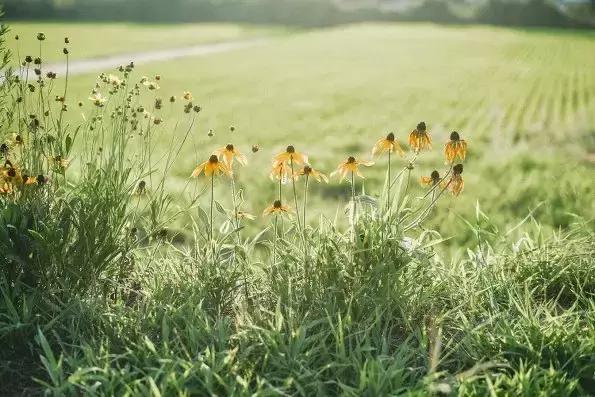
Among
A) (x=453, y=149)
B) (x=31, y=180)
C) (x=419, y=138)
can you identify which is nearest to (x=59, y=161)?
(x=31, y=180)

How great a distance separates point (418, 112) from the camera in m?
13.5

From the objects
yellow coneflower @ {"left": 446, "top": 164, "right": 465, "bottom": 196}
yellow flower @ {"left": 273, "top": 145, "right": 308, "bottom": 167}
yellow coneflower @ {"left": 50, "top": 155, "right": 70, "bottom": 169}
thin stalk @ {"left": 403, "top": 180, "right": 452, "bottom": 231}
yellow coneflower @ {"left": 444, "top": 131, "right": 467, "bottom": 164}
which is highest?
yellow coneflower @ {"left": 444, "top": 131, "right": 467, "bottom": 164}

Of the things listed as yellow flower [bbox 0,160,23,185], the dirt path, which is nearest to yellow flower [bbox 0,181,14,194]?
yellow flower [bbox 0,160,23,185]

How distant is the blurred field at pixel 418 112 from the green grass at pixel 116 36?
1891 millimetres

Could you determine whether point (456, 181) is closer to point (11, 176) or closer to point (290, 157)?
point (290, 157)

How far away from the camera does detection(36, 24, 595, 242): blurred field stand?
6418 mm

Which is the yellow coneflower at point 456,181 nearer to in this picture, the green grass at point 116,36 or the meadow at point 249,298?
the meadow at point 249,298

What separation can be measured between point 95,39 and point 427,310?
69.7 ft

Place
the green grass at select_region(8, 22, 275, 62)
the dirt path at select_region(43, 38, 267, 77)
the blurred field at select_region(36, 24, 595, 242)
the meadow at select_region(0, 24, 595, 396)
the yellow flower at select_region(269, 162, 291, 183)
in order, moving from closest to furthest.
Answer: the meadow at select_region(0, 24, 595, 396) → the yellow flower at select_region(269, 162, 291, 183) → the blurred field at select_region(36, 24, 595, 242) → the dirt path at select_region(43, 38, 267, 77) → the green grass at select_region(8, 22, 275, 62)

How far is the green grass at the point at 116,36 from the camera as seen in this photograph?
16.6m

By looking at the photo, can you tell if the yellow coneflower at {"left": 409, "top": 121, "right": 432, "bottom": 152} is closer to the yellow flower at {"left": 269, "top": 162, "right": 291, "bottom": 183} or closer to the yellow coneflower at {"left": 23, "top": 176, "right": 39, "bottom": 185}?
the yellow flower at {"left": 269, "top": 162, "right": 291, "bottom": 183}

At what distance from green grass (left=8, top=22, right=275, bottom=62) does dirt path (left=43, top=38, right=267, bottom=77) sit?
0.93ft

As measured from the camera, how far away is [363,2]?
48.3 metres

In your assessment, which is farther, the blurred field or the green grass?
the green grass
